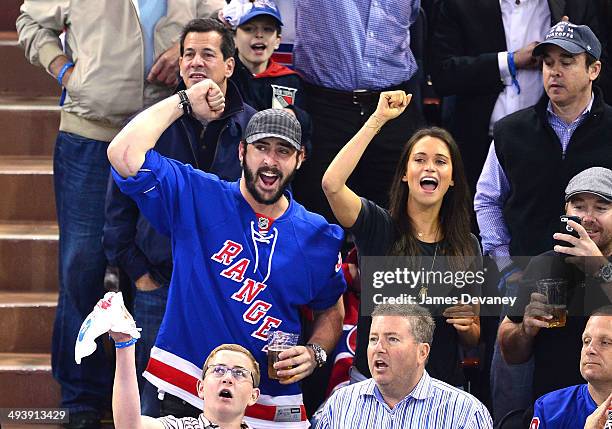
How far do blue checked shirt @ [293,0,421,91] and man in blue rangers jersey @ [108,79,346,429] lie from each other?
111 centimetres

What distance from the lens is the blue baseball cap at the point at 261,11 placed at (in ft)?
21.5

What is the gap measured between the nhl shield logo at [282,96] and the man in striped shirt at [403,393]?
1482mm

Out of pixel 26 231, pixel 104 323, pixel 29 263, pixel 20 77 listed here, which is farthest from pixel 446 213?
pixel 20 77

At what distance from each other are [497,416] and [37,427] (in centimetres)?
223

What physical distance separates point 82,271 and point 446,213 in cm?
183

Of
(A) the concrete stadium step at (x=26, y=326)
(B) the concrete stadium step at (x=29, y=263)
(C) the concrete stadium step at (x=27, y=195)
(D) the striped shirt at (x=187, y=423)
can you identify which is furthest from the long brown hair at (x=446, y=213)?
(C) the concrete stadium step at (x=27, y=195)

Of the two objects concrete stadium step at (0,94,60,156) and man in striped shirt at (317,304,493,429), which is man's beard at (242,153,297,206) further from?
concrete stadium step at (0,94,60,156)

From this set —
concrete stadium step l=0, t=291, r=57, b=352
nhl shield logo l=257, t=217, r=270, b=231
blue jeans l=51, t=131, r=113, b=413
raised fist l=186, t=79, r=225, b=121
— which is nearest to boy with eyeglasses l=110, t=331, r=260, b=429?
nhl shield logo l=257, t=217, r=270, b=231

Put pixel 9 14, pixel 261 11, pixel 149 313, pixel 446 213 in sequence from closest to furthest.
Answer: pixel 446 213
pixel 149 313
pixel 261 11
pixel 9 14

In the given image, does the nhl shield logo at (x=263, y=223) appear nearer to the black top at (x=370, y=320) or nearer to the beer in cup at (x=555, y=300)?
the black top at (x=370, y=320)

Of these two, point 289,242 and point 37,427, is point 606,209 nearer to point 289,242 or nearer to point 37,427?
point 289,242

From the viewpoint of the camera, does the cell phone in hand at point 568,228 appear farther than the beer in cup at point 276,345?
Yes

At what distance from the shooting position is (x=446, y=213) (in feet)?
19.5

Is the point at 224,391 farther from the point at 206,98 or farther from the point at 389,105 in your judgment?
the point at 389,105
